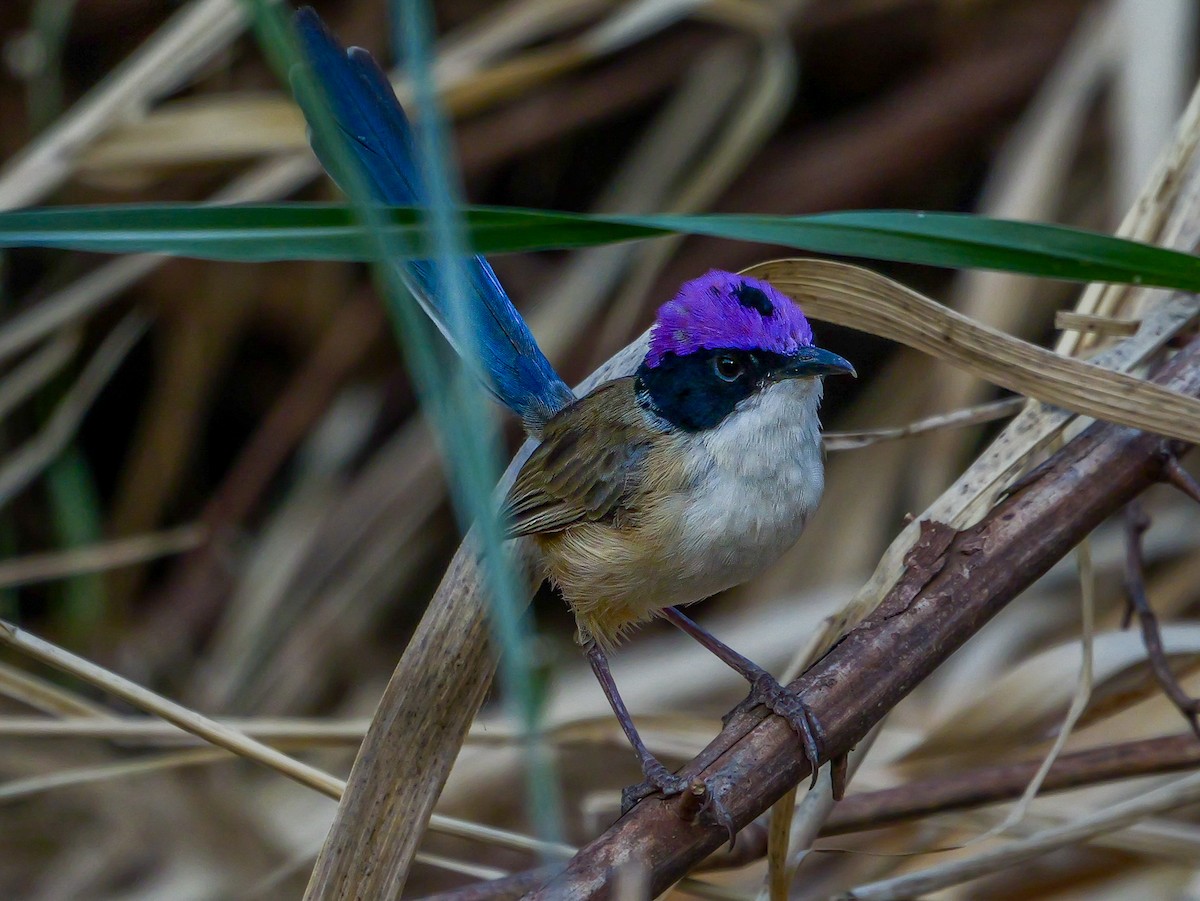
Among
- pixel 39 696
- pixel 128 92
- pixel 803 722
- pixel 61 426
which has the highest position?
pixel 128 92

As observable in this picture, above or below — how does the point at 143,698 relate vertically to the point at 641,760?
above

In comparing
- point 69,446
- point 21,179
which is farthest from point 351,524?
point 21,179

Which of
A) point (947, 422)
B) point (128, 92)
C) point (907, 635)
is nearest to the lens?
point (907, 635)

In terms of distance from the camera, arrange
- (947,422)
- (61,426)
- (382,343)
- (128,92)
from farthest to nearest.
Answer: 1. (382,343)
2. (61,426)
3. (128,92)
4. (947,422)

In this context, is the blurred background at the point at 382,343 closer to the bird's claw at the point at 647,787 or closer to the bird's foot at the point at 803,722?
the bird's claw at the point at 647,787

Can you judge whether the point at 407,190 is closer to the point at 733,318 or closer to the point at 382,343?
the point at 733,318

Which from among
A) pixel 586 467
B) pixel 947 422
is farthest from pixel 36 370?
pixel 947 422

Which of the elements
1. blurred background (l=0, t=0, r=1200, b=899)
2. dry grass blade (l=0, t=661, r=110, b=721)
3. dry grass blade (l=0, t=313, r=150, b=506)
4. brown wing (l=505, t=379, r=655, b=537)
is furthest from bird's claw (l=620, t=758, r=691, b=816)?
dry grass blade (l=0, t=313, r=150, b=506)

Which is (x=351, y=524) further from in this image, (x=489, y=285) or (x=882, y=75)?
(x=882, y=75)
